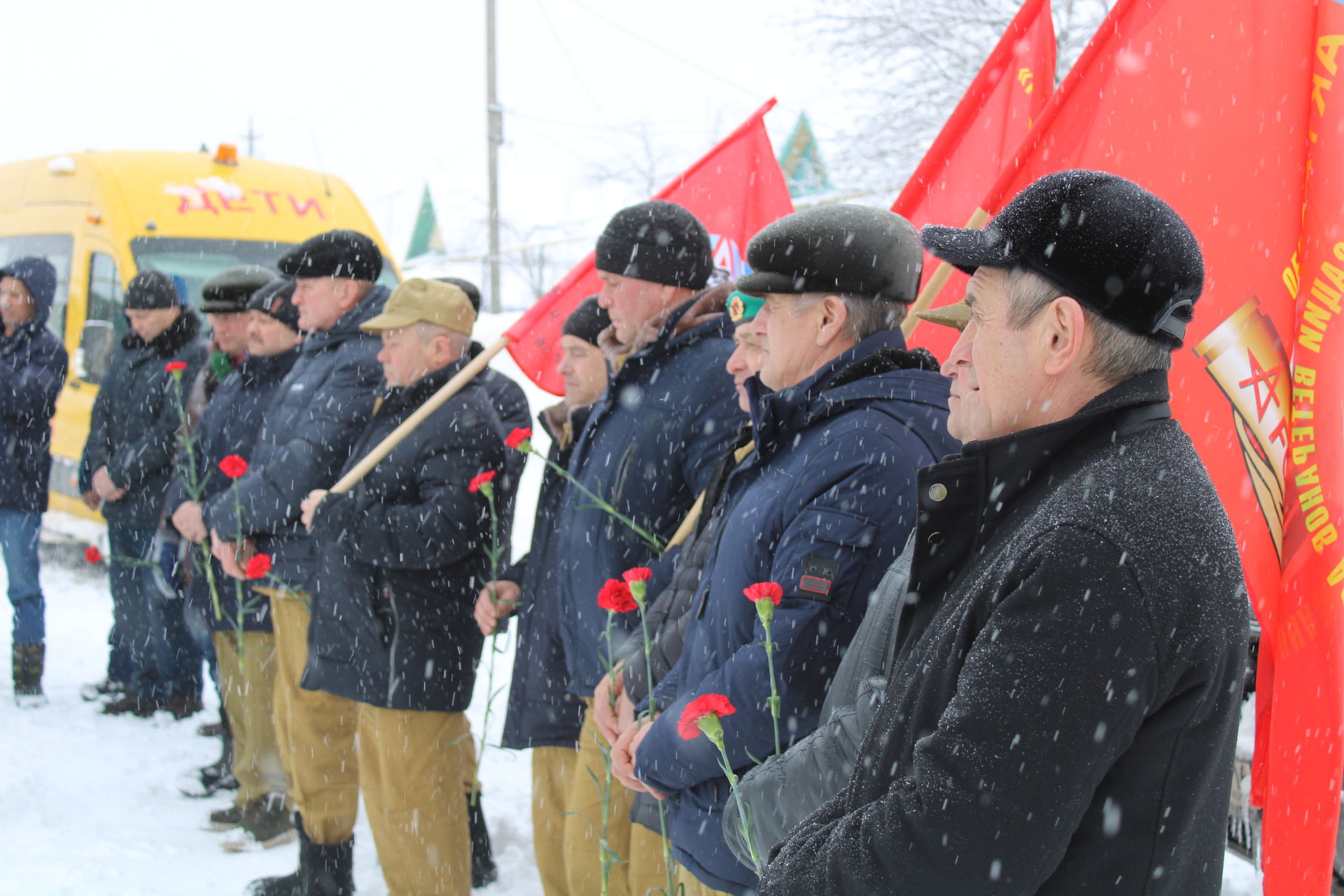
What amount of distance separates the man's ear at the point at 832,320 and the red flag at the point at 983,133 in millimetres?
1074

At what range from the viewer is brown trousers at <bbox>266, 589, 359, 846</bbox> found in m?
3.75

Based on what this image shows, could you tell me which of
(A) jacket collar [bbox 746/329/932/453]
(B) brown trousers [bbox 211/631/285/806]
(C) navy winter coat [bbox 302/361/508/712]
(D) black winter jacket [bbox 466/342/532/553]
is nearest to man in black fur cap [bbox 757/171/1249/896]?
(A) jacket collar [bbox 746/329/932/453]

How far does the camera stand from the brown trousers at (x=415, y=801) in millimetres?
3410

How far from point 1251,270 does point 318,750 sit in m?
3.25

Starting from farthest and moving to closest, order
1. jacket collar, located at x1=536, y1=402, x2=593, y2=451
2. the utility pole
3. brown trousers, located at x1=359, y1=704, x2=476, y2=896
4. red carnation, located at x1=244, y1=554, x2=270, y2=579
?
the utility pole → red carnation, located at x1=244, y1=554, x2=270, y2=579 → jacket collar, located at x1=536, y1=402, x2=593, y2=451 → brown trousers, located at x1=359, y1=704, x2=476, y2=896

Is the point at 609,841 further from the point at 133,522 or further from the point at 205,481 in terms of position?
the point at 133,522

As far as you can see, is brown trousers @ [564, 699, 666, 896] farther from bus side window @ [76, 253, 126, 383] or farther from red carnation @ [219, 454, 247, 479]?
bus side window @ [76, 253, 126, 383]

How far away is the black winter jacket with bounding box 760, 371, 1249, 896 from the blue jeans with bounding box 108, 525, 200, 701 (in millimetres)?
5133

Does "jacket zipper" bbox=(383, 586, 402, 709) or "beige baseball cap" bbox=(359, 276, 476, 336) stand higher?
"beige baseball cap" bbox=(359, 276, 476, 336)

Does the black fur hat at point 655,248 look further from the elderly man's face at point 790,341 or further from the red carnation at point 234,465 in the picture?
the red carnation at point 234,465

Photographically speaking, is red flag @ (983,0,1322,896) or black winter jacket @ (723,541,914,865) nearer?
black winter jacket @ (723,541,914,865)

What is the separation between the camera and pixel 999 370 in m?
1.33

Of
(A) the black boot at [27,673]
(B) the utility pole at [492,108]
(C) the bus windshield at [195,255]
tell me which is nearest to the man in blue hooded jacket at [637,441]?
(A) the black boot at [27,673]

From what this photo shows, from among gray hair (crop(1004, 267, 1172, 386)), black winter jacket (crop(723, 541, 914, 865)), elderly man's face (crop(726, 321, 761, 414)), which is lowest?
black winter jacket (crop(723, 541, 914, 865))
